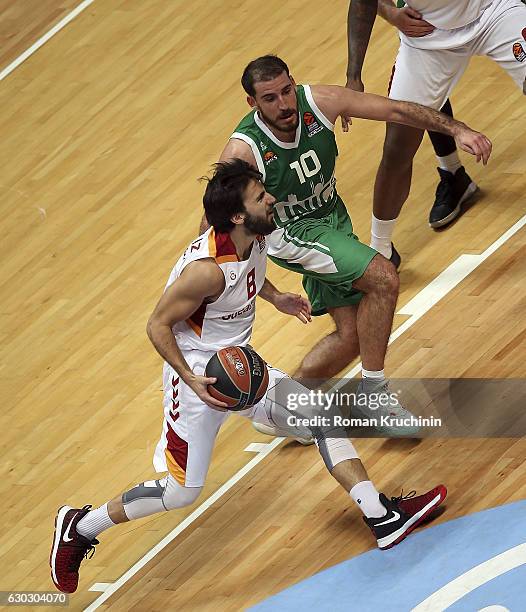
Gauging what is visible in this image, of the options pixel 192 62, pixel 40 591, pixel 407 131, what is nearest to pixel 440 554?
pixel 40 591

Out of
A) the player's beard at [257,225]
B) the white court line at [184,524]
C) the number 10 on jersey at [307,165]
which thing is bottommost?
the white court line at [184,524]

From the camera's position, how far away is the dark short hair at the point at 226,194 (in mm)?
6227

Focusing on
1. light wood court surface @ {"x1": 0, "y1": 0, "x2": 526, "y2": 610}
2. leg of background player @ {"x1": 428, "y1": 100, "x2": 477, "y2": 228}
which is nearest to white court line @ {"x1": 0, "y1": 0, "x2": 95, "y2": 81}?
light wood court surface @ {"x1": 0, "y1": 0, "x2": 526, "y2": 610}

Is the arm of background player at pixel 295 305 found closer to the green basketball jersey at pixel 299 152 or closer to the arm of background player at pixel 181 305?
the arm of background player at pixel 181 305

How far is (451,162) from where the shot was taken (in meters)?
8.45

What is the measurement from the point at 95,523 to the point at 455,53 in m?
3.01

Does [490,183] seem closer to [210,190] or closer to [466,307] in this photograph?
[466,307]

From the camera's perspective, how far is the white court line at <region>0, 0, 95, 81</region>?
11125 millimetres

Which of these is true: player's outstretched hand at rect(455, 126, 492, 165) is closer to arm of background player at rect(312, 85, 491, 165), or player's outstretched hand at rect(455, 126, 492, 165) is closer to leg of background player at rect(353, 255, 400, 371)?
arm of background player at rect(312, 85, 491, 165)

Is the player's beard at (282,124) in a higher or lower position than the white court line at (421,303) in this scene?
higher

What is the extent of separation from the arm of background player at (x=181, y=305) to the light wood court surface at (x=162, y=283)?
1.11m

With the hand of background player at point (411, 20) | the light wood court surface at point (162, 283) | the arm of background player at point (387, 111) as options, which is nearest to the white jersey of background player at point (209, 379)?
the light wood court surface at point (162, 283)

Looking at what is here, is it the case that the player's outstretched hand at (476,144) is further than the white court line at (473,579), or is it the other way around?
the player's outstretched hand at (476,144)

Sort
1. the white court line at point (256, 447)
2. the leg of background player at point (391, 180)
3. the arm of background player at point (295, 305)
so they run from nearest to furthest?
the arm of background player at point (295, 305) → the white court line at point (256, 447) → the leg of background player at point (391, 180)
